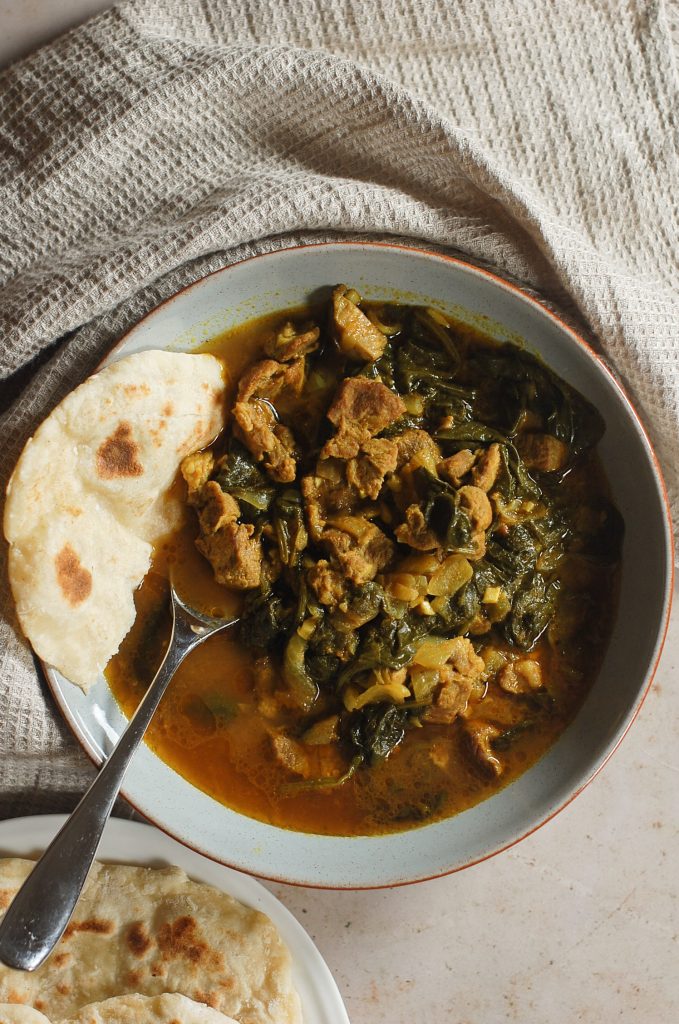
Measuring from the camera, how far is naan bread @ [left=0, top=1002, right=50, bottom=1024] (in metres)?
3.92

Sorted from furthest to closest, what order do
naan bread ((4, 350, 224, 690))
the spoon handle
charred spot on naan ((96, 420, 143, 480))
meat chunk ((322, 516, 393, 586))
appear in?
meat chunk ((322, 516, 393, 586)) → charred spot on naan ((96, 420, 143, 480)) → naan bread ((4, 350, 224, 690)) → the spoon handle

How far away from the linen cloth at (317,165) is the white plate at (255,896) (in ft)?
0.96

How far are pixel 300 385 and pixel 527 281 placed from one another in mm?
1253

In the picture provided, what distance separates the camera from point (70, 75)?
404 cm

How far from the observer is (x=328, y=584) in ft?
13.0

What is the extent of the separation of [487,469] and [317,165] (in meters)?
1.73

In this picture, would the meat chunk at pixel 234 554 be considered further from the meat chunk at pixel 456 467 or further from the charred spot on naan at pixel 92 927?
the charred spot on naan at pixel 92 927

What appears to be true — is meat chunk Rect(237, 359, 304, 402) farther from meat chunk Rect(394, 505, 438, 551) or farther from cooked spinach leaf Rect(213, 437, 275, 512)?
meat chunk Rect(394, 505, 438, 551)

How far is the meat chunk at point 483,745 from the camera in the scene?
4.14 metres

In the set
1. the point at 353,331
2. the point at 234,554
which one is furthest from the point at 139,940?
the point at 353,331

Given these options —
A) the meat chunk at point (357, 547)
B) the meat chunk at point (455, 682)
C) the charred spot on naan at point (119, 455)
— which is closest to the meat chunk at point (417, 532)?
the meat chunk at point (357, 547)

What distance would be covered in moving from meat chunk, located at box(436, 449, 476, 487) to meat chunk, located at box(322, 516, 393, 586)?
0.41m

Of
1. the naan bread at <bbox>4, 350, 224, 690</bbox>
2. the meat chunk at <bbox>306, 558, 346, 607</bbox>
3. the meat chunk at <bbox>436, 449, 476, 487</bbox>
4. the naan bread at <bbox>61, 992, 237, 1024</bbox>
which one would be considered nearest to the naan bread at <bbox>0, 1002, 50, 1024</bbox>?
the naan bread at <bbox>61, 992, 237, 1024</bbox>

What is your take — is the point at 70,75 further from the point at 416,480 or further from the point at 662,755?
the point at 662,755
